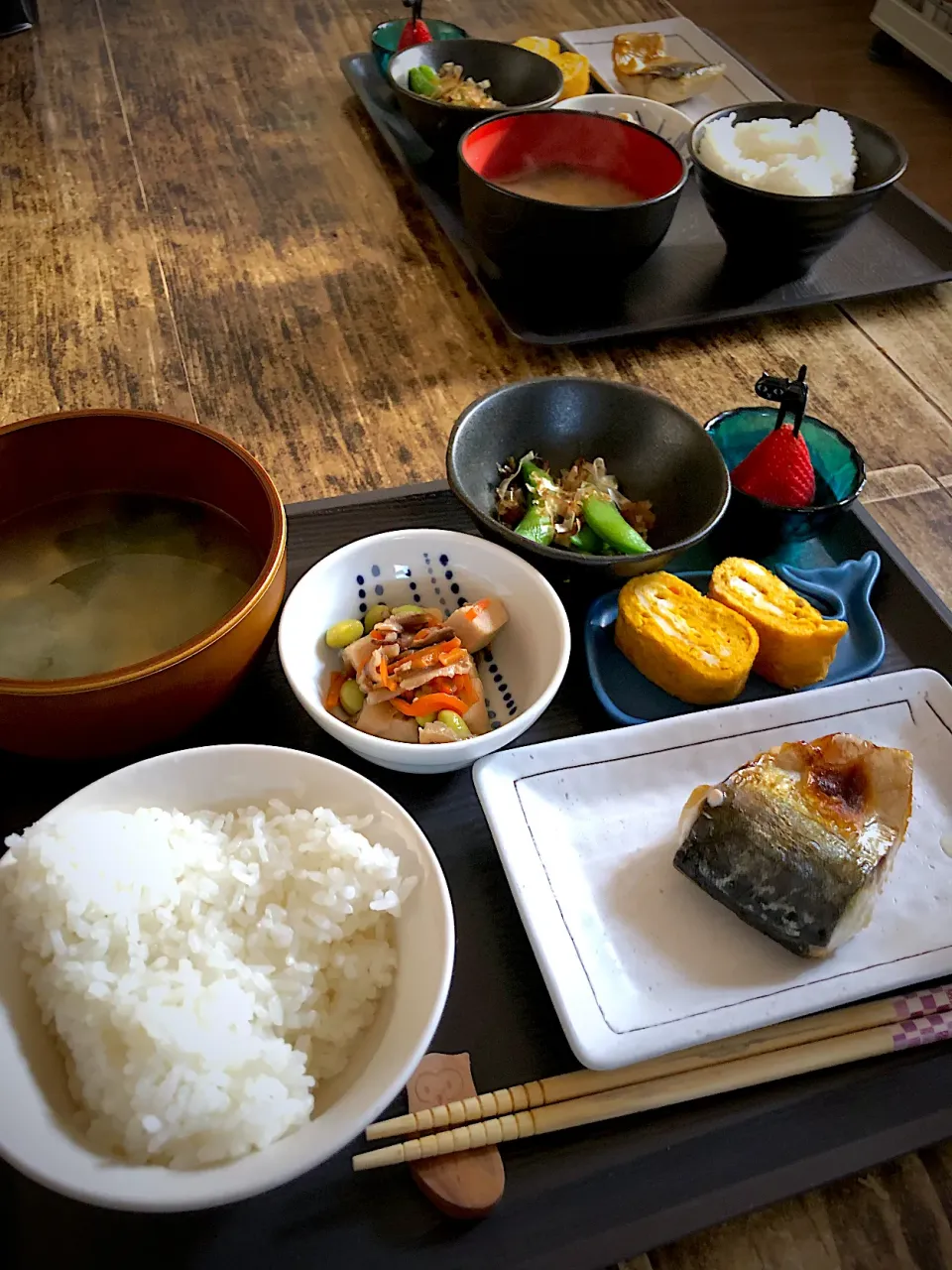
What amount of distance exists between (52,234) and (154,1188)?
1796 millimetres

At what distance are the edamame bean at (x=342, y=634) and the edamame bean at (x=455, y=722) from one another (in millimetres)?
141

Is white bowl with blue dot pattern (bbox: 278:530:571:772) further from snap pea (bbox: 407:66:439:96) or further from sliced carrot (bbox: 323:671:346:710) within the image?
snap pea (bbox: 407:66:439:96)

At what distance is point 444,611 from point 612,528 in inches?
8.9

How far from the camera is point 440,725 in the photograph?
0.95 meters

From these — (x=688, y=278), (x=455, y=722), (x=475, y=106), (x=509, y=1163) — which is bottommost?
(x=509, y=1163)

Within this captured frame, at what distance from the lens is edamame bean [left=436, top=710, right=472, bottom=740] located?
951 millimetres

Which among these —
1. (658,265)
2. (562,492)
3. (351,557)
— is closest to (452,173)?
(658,265)

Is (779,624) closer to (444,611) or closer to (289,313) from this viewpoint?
(444,611)

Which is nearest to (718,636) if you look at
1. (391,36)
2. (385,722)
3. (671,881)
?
(671,881)

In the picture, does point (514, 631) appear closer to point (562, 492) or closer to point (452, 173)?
point (562, 492)

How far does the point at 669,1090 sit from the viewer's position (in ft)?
2.58

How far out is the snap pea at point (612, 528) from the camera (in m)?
1.13

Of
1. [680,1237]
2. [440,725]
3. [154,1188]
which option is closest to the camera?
[154,1188]

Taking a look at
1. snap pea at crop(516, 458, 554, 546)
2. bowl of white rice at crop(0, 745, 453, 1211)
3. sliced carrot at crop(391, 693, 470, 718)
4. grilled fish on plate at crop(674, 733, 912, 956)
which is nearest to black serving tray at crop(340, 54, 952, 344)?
snap pea at crop(516, 458, 554, 546)
